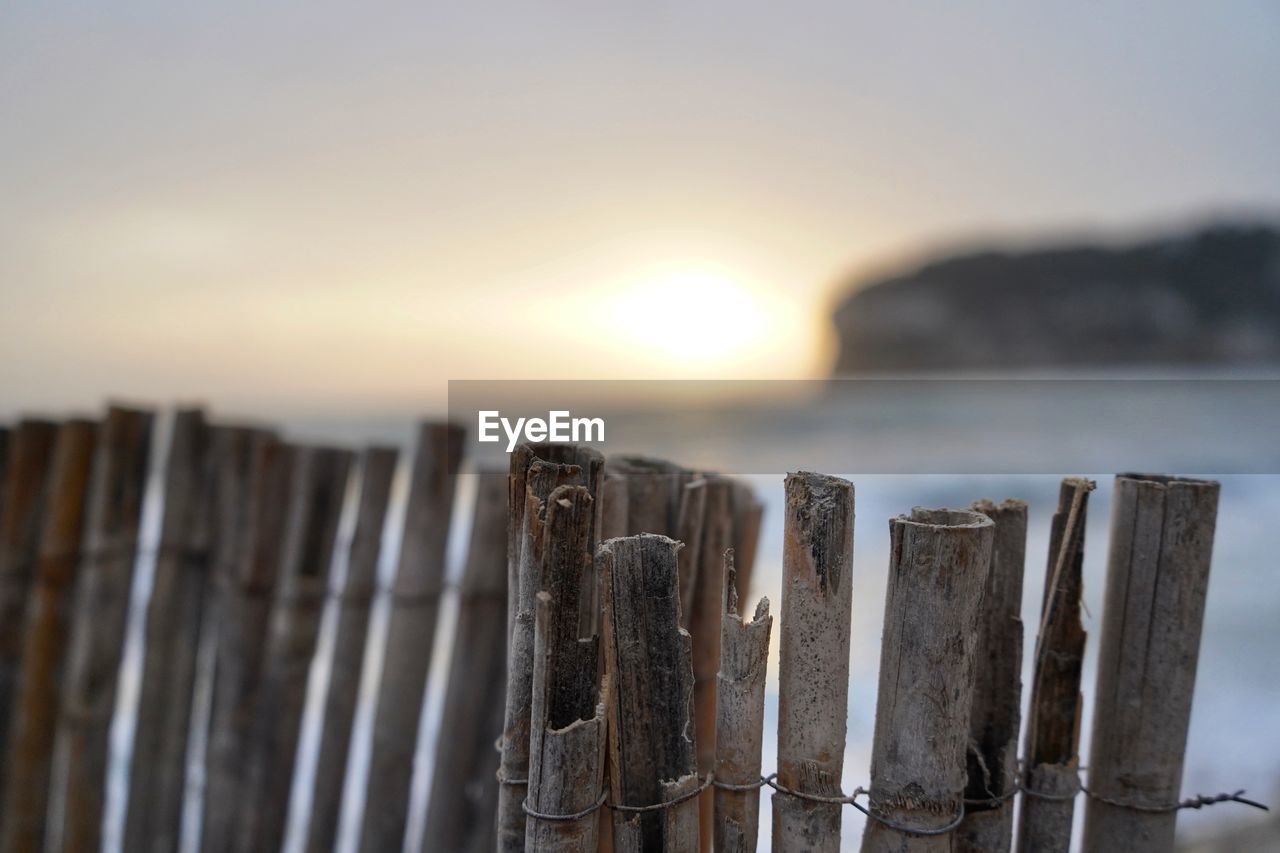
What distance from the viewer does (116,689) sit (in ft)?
9.10

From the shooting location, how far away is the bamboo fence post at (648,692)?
1.32 meters

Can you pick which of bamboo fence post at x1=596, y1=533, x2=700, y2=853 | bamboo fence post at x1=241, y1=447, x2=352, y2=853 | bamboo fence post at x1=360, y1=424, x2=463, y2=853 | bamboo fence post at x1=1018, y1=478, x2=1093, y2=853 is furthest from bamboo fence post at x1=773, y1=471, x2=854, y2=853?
bamboo fence post at x1=241, y1=447, x2=352, y2=853

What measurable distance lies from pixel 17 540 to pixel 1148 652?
10.4 ft

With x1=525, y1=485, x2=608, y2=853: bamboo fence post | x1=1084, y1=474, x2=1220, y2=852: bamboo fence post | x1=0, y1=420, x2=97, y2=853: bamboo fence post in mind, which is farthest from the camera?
x1=0, y1=420, x2=97, y2=853: bamboo fence post

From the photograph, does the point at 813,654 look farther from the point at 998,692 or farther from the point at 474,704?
the point at 474,704

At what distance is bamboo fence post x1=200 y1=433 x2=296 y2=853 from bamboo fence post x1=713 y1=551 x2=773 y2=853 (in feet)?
5.69

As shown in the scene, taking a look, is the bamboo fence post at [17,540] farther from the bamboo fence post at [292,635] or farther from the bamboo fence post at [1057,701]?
the bamboo fence post at [1057,701]

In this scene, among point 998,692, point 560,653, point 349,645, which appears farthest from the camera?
point 349,645

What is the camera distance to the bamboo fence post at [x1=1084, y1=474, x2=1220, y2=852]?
60.3 inches

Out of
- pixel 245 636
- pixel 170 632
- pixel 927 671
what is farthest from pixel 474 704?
pixel 927 671

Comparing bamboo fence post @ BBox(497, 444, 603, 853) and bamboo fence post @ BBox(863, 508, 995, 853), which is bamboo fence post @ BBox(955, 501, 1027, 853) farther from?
bamboo fence post @ BBox(497, 444, 603, 853)

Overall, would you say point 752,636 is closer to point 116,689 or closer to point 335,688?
point 335,688

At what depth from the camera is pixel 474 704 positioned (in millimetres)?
2445

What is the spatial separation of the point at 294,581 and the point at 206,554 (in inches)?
18.7
